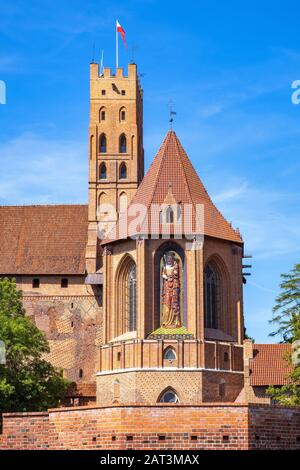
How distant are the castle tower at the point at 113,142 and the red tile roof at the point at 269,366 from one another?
13823mm

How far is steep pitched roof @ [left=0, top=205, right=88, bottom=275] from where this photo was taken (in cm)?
5659

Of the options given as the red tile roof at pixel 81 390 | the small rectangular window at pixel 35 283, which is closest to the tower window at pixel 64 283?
the small rectangular window at pixel 35 283

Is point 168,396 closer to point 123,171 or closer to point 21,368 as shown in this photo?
point 21,368

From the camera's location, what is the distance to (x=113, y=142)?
59.8 m

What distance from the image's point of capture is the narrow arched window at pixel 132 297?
46844 mm

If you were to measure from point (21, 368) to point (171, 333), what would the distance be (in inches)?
283

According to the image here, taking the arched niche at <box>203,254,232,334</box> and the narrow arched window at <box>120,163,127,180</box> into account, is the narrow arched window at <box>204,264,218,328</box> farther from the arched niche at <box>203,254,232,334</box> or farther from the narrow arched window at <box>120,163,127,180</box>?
the narrow arched window at <box>120,163,127,180</box>

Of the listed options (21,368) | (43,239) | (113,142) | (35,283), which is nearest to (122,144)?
(113,142)

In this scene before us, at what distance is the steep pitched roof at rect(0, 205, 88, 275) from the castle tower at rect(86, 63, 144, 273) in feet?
5.36

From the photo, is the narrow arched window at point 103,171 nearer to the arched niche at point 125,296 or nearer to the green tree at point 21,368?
the arched niche at point 125,296

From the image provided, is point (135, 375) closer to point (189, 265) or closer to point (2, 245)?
point (189, 265)

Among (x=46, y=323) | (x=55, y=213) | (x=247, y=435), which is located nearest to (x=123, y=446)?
(x=247, y=435)

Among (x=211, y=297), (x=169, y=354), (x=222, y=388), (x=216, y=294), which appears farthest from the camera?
(x=216, y=294)

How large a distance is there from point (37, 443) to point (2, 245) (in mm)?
37812
